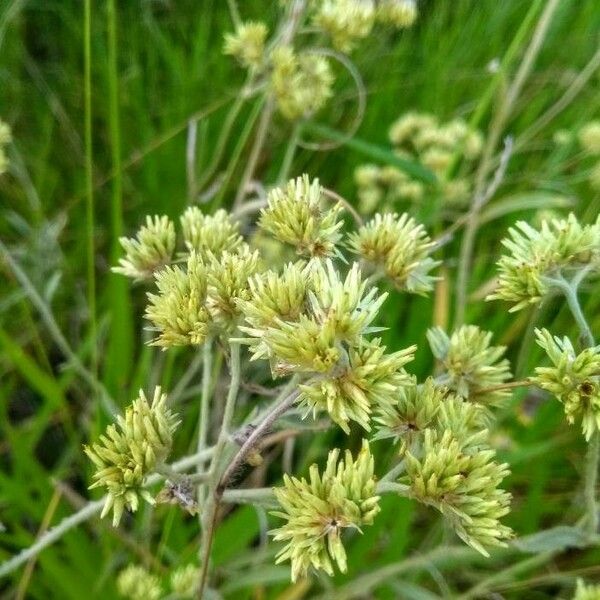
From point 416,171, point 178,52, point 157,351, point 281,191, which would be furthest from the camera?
point 178,52

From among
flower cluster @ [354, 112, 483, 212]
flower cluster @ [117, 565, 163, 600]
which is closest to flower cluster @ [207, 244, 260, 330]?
flower cluster @ [117, 565, 163, 600]

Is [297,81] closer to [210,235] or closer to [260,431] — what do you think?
[210,235]

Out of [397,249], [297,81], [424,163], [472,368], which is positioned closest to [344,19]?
[297,81]

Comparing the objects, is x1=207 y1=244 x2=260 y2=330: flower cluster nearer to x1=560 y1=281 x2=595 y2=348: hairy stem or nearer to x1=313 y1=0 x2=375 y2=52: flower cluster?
x1=560 y1=281 x2=595 y2=348: hairy stem

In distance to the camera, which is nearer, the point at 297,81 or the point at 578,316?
the point at 578,316

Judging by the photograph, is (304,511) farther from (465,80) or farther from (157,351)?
(465,80)

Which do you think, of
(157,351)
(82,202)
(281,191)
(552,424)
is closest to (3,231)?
(82,202)

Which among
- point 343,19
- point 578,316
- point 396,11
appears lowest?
point 578,316
